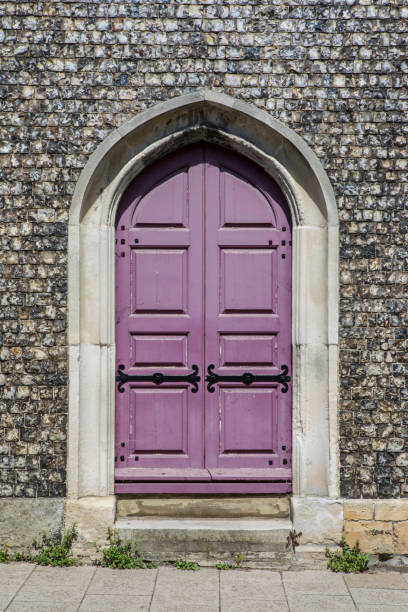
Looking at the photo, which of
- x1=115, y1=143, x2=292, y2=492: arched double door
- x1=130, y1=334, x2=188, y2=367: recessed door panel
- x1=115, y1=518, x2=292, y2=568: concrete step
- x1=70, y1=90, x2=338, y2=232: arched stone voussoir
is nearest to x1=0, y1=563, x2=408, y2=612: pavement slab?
x1=115, y1=518, x2=292, y2=568: concrete step

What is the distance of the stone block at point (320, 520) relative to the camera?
5.22m

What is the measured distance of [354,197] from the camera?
526 cm

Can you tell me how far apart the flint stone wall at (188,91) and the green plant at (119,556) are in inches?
20.3

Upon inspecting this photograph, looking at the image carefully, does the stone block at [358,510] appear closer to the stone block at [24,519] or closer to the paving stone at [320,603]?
the paving stone at [320,603]

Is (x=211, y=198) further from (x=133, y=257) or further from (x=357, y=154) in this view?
(x=357, y=154)

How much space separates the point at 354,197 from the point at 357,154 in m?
0.30

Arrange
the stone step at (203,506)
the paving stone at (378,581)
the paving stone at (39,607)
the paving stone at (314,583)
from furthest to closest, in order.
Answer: the stone step at (203,506) → the paving stone at (378,581) → the paving stone at (314,583) → the paving stone at (39,607)

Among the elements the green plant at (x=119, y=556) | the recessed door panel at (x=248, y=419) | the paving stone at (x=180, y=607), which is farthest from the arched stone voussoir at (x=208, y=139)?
the paving stone at (x=180, y=607)

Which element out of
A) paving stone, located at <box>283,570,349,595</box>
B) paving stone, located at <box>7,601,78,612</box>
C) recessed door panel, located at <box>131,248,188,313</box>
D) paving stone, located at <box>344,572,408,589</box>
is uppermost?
recessed door panel, located at <box>131,248,188,313</box>

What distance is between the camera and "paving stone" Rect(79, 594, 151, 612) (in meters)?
4.38

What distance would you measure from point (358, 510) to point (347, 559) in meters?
0.34

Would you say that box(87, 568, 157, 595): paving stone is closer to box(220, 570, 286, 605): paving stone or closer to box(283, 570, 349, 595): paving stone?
box(220, 570, 286, 605): paving stone

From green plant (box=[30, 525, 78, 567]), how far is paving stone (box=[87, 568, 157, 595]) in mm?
254

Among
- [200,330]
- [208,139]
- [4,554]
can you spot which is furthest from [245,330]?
[4,554]
